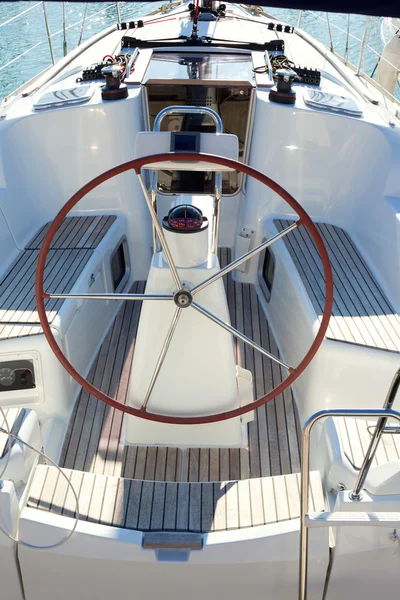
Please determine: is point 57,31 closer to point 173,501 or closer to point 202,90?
point 202,90

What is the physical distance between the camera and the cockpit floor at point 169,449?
180cm

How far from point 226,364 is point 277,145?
1.41 m

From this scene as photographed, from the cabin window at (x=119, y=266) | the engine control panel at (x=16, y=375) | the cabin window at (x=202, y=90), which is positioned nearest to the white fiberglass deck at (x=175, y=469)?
the cabin window at (x=119, y=266)

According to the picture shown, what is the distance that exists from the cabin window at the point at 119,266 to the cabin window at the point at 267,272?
0.67m

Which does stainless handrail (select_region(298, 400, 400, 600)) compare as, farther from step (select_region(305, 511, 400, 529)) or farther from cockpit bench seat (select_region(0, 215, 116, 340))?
cockpit bench seat (select_region(0, 215, 116, 340))

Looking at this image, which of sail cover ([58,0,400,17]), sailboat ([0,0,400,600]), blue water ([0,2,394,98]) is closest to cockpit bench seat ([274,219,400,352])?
sailboat ([0,0,400,600])

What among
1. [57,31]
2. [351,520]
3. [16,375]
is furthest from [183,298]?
[57,31]

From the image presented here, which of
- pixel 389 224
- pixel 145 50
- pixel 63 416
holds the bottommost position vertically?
pixel 63 416

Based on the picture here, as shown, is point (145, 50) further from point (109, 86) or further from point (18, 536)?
point (18, 536)

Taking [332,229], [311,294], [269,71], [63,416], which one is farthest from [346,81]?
[63,416]

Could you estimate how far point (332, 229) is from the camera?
2688mm

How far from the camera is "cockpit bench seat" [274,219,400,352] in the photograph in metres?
1.89

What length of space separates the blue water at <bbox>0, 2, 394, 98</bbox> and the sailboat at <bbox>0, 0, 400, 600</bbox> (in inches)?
271

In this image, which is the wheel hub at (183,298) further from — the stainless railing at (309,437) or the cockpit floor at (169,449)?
the cockpit floor at (169,449)
